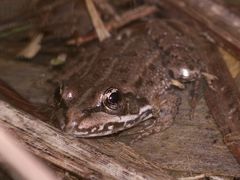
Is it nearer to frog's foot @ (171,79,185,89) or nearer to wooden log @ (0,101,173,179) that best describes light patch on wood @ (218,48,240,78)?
frog's foot @ (171,79,185,89)

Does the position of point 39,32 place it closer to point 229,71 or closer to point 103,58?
point 103,58

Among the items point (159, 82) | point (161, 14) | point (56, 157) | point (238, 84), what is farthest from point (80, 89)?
point (161, 14)

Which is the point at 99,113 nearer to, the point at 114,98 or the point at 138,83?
the point at 114,98

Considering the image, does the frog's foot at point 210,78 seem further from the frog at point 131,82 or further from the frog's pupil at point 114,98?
the frog's pupil at point 114,98

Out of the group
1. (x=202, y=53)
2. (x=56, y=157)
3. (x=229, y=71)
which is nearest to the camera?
(x=56, y=157)

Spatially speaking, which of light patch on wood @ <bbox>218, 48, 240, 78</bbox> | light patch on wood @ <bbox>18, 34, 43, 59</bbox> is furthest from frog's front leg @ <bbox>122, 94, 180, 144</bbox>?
light patch on wood @ <bbox>18, 34, 43, 59</bbox>

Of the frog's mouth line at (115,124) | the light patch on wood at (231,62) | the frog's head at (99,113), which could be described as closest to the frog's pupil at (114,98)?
the frog's head at (99,113)
